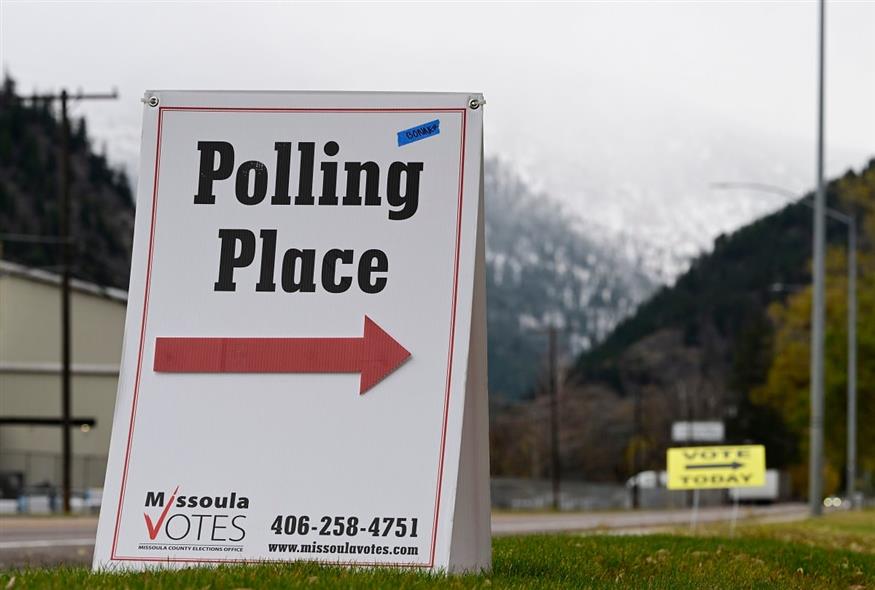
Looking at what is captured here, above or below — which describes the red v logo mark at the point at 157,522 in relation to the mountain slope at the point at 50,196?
below

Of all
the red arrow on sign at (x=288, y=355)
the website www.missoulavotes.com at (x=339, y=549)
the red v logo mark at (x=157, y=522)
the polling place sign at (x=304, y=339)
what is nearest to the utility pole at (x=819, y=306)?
the polling place sign at (x=304, y=339)

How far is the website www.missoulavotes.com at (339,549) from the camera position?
8.31 meters

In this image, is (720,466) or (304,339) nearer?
(304,339)

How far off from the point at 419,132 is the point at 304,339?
4.19ft

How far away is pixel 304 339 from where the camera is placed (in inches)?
340

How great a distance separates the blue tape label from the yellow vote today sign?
13.3 meters

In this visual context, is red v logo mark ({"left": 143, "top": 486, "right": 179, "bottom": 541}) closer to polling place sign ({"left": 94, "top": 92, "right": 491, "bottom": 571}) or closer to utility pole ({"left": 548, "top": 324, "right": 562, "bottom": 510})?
polling place sign ({"left": 94, "top": 92, "right": 491, "bottom": 571})

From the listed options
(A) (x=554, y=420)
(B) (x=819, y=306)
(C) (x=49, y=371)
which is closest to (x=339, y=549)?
(B) (x=819, y=306)

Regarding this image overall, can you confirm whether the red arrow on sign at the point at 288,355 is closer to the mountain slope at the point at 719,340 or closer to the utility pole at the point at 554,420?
the utility pole at the point at 554,420

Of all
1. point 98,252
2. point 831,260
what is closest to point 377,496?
point 831,260

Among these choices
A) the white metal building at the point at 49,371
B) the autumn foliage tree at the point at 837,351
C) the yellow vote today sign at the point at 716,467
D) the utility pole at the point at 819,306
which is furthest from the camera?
the white metal building at the point at 49,371

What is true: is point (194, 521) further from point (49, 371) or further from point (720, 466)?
point (49, 371)

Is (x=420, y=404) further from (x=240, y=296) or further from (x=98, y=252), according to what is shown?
Result: (x=98, y=252)

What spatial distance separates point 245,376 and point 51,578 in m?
1.45
